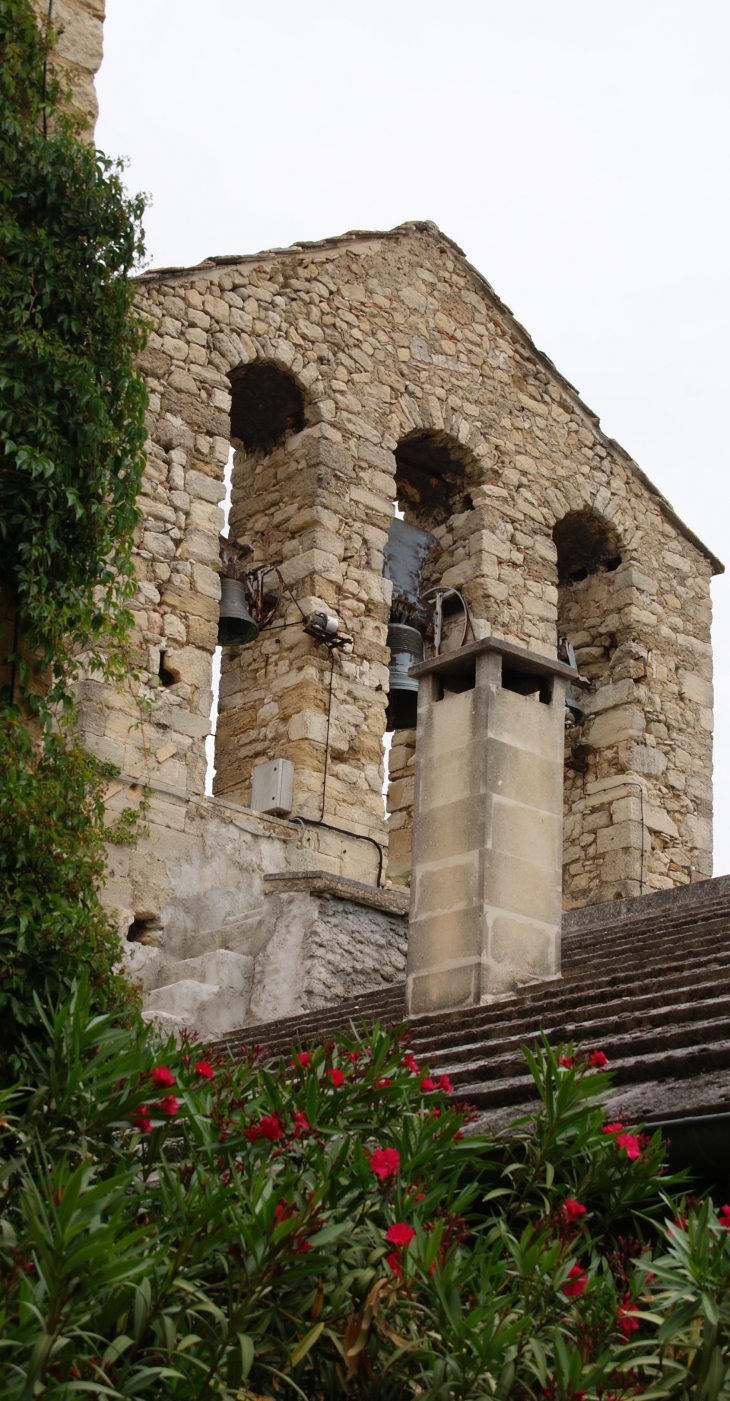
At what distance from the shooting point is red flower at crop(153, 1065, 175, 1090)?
3.81m

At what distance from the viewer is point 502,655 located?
277 inches

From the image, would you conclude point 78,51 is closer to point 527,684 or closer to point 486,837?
point 527,684

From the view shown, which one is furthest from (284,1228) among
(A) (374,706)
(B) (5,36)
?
(A) (374,706)

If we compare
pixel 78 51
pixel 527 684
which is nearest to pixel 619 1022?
pixel 527 684

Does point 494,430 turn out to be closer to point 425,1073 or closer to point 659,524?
point 659,524

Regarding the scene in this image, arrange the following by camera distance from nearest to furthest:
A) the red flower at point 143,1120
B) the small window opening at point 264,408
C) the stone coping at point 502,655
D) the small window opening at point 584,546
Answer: the red flower at point 143,1120
the stone coping at point 502,655
the small window opening at point 264,408
the small window opening at point 584,546

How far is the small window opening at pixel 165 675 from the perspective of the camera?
10742 millimetres

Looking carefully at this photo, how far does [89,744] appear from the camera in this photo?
32.9 feet

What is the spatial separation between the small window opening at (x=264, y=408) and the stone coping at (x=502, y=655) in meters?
5.35

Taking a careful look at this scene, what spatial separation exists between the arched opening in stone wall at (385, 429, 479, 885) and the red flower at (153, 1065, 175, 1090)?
8.00 meters

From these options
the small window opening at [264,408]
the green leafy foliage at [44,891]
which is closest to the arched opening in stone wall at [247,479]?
the small window opening at [264,408]

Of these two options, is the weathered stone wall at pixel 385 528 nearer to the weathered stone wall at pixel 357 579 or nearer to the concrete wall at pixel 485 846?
the weathered stone wall at pixel 357 579

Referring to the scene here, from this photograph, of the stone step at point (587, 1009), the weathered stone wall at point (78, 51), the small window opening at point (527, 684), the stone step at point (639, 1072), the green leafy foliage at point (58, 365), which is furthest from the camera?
the weathered stone wall at point (78, 51)

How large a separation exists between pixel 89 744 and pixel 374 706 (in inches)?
89.4
